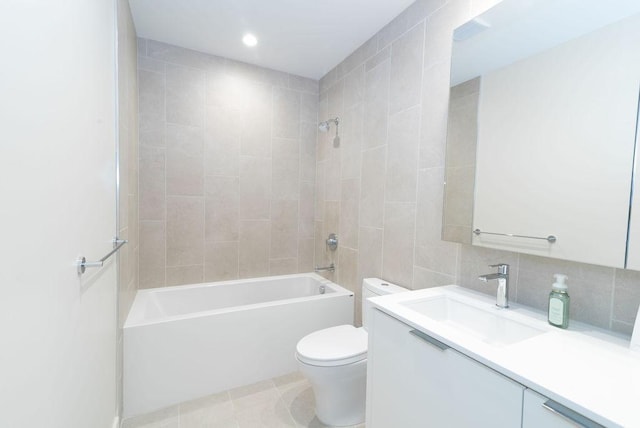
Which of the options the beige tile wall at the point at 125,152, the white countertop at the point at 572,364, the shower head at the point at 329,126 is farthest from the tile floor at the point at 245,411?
the shower head at the point at 329,126

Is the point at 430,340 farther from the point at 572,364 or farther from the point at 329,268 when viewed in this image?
the point at 329,268

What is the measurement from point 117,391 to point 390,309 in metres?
1.60

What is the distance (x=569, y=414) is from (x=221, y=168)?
260cm

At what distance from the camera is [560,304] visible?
1013 mm

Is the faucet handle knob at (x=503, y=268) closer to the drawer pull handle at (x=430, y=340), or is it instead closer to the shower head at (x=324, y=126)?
the drawer pull handle at (x=430, y=340)

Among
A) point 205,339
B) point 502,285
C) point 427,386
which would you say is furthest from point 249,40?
point 427,386

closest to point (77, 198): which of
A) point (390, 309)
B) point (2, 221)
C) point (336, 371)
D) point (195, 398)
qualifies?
point (2, 221)

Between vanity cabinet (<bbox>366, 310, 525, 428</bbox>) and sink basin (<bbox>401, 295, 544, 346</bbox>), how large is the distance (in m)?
0.21

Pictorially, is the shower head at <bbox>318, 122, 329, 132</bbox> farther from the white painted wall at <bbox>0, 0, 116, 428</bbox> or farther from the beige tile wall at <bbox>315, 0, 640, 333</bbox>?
the white painted wall at <bbox>0, 0, 116, 428</bbox>

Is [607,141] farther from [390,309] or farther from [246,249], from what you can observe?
[246,249]

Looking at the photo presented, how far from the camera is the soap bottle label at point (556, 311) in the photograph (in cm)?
101

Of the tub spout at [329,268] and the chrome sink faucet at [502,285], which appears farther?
the tub spout at [329,268]

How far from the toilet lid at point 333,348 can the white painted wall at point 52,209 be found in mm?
958

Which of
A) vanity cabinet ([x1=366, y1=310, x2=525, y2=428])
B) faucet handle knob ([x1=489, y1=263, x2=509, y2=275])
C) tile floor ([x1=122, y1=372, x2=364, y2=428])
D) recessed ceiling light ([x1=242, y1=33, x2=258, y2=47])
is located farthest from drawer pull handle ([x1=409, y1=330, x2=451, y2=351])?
recessed ceiling light ([x1=242, y1=33, x2=258, y2=47])
